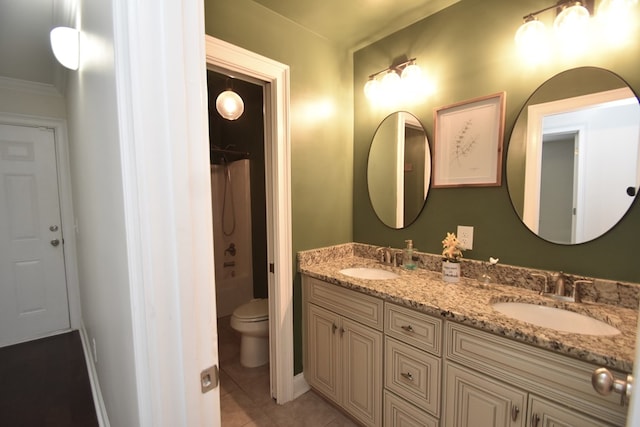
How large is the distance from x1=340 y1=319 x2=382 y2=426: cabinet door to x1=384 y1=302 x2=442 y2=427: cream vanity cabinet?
2.1 inches

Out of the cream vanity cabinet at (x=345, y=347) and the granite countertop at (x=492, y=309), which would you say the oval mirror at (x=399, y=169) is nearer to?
the granite countertop at (x=492, y=309)

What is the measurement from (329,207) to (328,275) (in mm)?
592

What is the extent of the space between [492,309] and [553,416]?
37cm

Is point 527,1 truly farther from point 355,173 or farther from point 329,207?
point 329,207

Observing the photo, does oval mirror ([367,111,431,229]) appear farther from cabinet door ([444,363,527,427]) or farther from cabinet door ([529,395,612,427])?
cabinet door ([529,395,612,427])

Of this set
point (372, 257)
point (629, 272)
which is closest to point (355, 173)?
point (372, 257)

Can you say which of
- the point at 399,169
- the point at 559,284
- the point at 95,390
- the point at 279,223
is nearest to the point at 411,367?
the point at 559,284

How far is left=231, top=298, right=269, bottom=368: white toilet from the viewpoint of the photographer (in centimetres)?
220

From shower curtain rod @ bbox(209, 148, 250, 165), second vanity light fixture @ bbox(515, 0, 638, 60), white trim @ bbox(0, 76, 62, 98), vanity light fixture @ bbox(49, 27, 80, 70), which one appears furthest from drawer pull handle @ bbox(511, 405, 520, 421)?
white trim @ bbox(0, 76, 62, 98)

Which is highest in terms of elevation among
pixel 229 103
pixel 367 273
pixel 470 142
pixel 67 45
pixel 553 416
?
pixel 67 45

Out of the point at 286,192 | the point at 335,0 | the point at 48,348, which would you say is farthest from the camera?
the point at 48,348

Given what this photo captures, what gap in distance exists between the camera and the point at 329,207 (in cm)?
212

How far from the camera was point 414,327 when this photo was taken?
1.31 meters

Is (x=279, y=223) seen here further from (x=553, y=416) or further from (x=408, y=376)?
(x=553, y=416)
